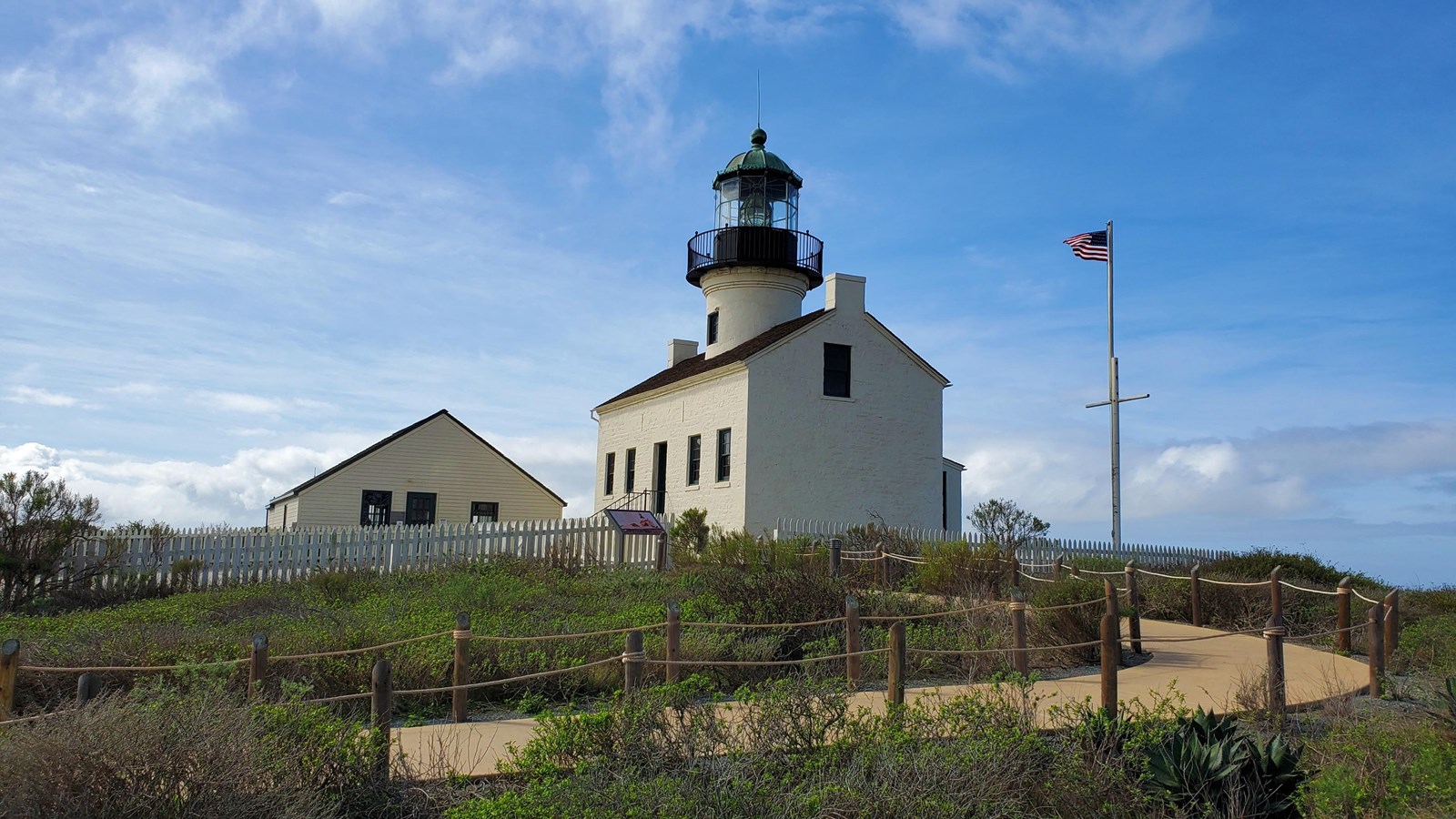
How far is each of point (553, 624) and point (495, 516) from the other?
2211 centimetres

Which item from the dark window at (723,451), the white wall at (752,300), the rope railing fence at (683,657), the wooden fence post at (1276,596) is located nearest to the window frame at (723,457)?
the dark window at (723,451)

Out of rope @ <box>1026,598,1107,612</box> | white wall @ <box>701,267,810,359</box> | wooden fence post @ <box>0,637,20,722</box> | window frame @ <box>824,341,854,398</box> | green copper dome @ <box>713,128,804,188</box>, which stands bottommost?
wooden fence post @ <box>0,637,20,722</box>

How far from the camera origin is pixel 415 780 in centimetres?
617

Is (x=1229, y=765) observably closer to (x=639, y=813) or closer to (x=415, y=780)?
(x=639, y=813)

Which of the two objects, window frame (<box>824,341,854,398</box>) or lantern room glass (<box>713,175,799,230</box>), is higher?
lantern room glass (<box>713,175,799,230</box>)

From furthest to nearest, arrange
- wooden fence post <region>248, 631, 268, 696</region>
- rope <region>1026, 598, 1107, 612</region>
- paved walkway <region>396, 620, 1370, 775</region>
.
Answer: rope <region>1026, 598, 1107, 612</region>
wooden fence post <region>248, 631, 268, 696</region>
paved walkway <region>396, 620, 1370, 775</region>

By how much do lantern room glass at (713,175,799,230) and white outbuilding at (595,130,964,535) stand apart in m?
0.03

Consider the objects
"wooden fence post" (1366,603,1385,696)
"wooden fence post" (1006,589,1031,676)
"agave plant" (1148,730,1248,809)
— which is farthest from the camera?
"wooden fence post" (1366,603,1385,696)

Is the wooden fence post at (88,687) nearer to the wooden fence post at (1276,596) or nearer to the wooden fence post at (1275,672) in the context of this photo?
the wooden fence post at (1275,672)

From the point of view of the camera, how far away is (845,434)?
2533 centimetres

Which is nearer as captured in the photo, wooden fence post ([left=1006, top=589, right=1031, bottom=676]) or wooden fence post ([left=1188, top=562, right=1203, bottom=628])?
wooden fence post ([left=1006, top=589, right=1031, bottom=676])

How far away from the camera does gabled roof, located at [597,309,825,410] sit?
83.1 ft

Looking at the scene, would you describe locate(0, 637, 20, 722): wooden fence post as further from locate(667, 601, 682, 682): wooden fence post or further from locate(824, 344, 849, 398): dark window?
locate(824, 344, 849, 398): dark window

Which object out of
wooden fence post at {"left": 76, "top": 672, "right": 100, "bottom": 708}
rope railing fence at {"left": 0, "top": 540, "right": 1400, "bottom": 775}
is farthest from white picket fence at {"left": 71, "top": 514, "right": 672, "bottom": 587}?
wooden fence post at {"left": 76, "top": 672, "right": 100, "bottom": 708}
